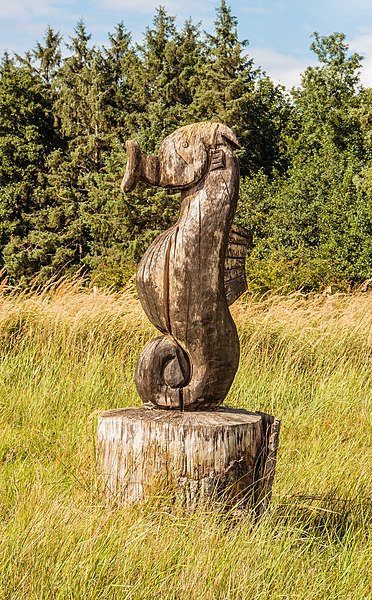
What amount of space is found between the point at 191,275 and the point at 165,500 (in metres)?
1.01

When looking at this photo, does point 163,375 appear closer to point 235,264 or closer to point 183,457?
point 183,457

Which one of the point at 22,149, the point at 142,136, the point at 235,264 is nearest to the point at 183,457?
the point at 235,264

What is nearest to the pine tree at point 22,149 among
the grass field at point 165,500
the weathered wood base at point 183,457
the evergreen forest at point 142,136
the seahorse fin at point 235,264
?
the evergreen forest at point 142,136

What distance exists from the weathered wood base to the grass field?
0.31ft

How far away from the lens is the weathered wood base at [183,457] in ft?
10.5

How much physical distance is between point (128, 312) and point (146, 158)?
4.32 m

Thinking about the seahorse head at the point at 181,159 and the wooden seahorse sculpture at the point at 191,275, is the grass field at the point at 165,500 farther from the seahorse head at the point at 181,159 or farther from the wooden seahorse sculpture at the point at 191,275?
the seahorse head at the point at 181,159

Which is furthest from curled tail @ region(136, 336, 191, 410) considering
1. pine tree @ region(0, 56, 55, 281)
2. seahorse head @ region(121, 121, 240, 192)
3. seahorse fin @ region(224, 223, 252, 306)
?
pine tree @ region(0, 56, 55, 281)

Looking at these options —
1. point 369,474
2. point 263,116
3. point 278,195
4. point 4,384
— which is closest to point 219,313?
point 369,474

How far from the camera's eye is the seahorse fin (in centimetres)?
366

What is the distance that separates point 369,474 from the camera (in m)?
4.34

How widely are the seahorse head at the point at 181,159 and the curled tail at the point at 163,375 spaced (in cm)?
77

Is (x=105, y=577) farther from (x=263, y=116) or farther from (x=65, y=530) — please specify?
(x=263, y=116)

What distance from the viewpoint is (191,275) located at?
3.49 metres
